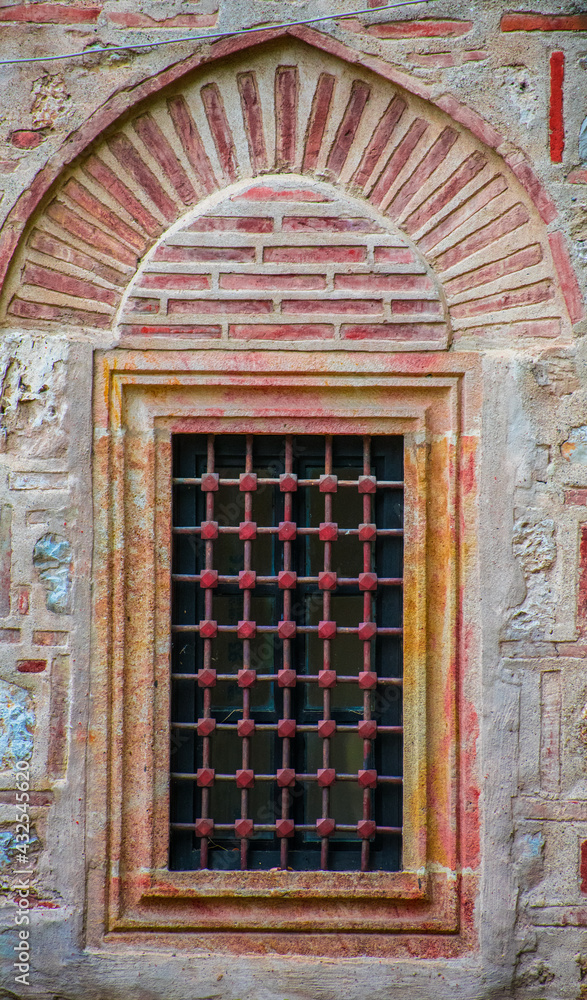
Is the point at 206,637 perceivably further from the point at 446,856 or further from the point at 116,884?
the point at 446,856

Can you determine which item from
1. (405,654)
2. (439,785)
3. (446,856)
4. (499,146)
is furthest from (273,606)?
(499,146)

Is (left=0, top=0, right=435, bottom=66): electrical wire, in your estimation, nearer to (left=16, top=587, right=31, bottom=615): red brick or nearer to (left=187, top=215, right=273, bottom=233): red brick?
(left=187, top=215, right=273, bottom=233): red brick

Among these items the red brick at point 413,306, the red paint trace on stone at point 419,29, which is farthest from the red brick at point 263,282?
the red paint trace on stone at point 419,29

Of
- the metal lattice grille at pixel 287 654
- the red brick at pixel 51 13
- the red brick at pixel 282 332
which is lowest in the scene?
the metal lattice grille at pixel 287 654

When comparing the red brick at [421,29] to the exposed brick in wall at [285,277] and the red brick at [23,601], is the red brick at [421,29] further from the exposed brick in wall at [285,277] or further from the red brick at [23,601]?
the red brick at [23,601]

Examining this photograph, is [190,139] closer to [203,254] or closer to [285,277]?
[203,254]

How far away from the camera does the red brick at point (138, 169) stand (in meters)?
2.48

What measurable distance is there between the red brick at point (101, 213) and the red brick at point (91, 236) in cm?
3

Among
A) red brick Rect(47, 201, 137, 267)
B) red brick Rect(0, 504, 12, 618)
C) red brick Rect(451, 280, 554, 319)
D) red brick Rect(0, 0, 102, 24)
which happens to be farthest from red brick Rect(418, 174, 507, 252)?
red brick Rect(0, 504, 12, 618)

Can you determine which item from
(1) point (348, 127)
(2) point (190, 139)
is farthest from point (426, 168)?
(2) point (190, 139)

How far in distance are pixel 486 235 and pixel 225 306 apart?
83 centimetres

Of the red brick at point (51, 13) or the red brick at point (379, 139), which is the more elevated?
the red brick at point (51, 13)

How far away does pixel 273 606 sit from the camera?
2664mm

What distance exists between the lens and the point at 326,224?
8.16ft
